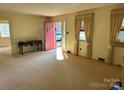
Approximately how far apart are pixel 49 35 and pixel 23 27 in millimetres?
1632

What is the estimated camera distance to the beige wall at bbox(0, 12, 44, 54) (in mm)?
6418

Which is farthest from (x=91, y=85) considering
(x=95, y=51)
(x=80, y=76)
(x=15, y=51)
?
(x=15, y=51)

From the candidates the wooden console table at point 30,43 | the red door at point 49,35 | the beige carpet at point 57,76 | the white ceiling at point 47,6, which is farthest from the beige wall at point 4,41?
the beige carpet at point 57,76

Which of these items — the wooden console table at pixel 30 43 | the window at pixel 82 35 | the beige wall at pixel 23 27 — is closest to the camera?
the window at pixel 82 35

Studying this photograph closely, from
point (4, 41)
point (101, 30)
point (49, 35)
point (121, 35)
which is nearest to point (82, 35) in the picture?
point (101, 30)

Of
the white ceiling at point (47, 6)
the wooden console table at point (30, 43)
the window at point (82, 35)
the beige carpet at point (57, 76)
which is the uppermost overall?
the white ceiling at point (47, 6)

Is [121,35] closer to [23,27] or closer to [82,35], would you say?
[82,35]

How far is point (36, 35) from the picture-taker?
7504mm

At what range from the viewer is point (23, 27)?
6.87 meters

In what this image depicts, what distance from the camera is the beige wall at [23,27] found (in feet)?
21.1

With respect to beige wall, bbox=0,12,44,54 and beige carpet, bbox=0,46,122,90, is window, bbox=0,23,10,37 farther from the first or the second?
beige carpet, bbox=0,46,122,90

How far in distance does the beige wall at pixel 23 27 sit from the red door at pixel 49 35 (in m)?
0.38

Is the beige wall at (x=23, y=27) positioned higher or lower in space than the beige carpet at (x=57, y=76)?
higher

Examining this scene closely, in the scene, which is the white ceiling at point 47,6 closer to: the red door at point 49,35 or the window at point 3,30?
the red door at point 49,35
